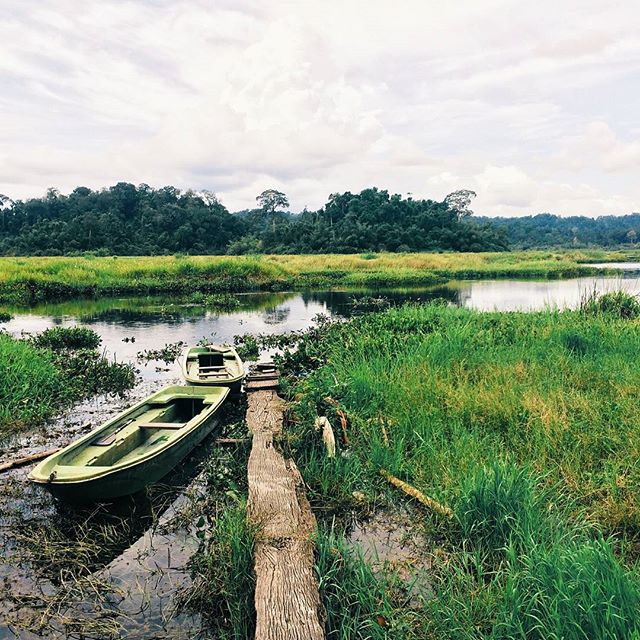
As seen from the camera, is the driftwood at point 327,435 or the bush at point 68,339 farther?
the bush at point 68,339

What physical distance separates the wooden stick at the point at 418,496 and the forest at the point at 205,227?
155 ft

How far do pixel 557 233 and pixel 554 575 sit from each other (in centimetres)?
10514

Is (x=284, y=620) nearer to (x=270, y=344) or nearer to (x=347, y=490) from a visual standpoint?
(x=347, y=490)

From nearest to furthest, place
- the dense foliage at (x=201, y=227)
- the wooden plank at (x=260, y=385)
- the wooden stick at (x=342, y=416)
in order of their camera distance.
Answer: the wooden stick at (x=342, y=416), the wooden plank at (x=260, y=385), the dense foliage at (x=201, y=227)

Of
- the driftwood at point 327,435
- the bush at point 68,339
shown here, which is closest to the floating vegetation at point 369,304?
the bush at point 68,339

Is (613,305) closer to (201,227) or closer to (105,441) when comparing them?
(105,441)

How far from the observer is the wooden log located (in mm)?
3189

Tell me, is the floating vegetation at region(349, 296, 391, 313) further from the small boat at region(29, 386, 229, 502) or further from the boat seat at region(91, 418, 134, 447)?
the boat seat at region(91, 418, 134, 447)

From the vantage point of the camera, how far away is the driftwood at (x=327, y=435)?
5.85 metres

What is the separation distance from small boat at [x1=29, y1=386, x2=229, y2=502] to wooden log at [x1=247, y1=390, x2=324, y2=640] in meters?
1.00

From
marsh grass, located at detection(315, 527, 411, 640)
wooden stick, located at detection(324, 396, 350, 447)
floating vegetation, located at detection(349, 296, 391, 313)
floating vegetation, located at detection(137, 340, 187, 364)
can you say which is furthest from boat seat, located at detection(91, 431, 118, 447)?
floating vegetation, located at detection(349, 296, 391, 313)

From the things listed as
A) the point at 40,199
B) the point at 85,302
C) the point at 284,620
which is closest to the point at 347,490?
the point at 284,620

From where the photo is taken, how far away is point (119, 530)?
5055 millimetres

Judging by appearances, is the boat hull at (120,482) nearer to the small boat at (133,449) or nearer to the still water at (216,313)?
the small boat at (133,449)
